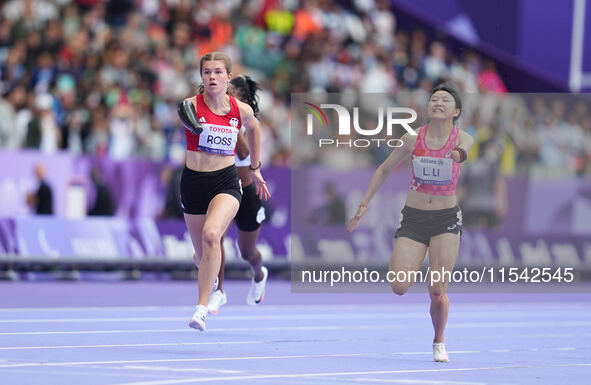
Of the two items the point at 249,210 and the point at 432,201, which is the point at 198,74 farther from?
the point at 432,201

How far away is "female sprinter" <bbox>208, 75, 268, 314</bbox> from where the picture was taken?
12711 mm

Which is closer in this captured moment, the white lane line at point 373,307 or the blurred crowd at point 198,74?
the white lane line at point 373,307

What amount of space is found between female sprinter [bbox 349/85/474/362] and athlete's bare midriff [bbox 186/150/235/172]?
1278 millimetres

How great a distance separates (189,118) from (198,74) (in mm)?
12675

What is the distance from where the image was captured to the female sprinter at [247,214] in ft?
41.7

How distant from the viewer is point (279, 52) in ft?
85.1

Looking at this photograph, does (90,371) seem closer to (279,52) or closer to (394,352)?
(394,352)

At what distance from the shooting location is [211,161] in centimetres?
1086

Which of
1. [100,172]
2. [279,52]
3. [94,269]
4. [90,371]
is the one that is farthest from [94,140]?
[90,371]

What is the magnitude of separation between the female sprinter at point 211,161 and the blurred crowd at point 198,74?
949cm

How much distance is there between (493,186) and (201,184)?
12488mm

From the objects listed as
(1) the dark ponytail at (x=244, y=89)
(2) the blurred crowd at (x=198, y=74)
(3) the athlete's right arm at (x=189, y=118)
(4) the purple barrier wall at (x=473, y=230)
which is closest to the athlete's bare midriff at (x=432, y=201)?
(3) the athlete's right arm at (x=189, y=118)

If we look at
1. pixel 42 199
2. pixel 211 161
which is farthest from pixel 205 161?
pixel 42 199

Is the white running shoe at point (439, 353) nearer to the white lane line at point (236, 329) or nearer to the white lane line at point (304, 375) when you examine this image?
the white lane line at point (304, 375)
